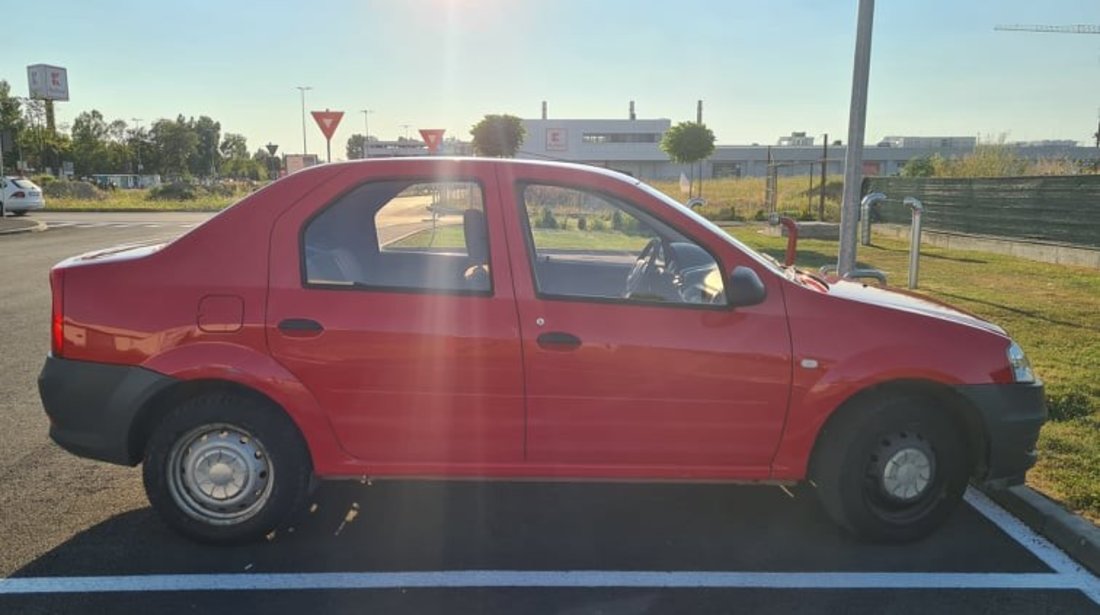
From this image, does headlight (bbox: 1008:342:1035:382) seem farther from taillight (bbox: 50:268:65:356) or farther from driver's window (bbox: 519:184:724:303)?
taillight (bbox: 50:268:65:356)

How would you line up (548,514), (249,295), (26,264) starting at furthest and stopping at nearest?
(26,264) < (548,514) < (249,295)

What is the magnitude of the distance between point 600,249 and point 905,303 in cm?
157

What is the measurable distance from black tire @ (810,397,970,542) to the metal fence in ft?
39.8

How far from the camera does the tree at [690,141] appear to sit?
43.5m

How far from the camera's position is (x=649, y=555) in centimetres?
370

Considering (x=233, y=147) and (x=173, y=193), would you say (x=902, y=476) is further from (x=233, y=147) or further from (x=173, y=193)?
(x=233, y=147)

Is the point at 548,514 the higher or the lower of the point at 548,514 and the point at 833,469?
the lower

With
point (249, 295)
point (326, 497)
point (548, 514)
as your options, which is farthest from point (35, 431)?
point (548, 514)

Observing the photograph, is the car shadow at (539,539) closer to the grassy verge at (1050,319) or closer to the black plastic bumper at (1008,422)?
the black plastic bumper at (1008,422)

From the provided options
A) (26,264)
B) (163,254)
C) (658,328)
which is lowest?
(26,264)

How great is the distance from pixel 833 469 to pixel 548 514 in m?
1.44

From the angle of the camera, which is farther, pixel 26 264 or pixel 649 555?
pixel 26 264

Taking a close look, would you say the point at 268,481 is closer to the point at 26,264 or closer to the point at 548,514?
the point at 548,514

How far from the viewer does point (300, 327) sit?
3.53m
